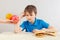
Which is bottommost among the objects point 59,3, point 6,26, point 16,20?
point 6,26

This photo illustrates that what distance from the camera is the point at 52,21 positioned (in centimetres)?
183

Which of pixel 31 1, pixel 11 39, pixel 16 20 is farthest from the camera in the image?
pixel 31 1

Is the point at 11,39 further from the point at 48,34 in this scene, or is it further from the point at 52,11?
the point at 52,11

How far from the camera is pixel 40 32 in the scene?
0.76 meters

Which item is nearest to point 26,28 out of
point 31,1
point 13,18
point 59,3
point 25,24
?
point 25,24

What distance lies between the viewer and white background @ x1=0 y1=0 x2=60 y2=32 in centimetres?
176

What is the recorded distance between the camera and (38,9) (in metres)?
1.77

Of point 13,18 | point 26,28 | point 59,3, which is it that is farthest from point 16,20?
point 59,3

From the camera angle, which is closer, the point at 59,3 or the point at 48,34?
the point at 48,34

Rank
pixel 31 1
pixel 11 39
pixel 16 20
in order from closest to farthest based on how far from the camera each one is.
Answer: pixel 11 39 < pixel 16 20 < pixel 31 1

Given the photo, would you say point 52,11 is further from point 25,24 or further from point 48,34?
point 48,34

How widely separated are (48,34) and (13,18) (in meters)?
0.27

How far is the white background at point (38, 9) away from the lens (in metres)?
1.76

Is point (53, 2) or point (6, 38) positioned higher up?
point (53, 2)
